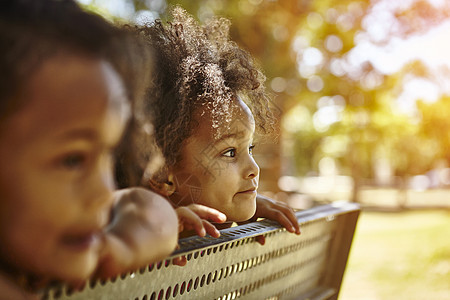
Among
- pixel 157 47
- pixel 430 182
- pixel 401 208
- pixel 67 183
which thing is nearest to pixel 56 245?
pixel 67 183

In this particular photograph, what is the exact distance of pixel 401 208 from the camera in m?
11.6

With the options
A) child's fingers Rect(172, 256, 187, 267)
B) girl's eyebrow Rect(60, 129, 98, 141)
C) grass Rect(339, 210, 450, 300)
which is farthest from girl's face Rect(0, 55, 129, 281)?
grass Rect(339, 210, 450, 300)

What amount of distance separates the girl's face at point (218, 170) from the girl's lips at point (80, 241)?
2.74 ft

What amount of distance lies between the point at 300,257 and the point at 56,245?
1163 millimetres

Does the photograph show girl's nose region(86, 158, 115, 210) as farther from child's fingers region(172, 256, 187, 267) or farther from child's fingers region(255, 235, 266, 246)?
child's fingers region(255, 235, 266, 246)

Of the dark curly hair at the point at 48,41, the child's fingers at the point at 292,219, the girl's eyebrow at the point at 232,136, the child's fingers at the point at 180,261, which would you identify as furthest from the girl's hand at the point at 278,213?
the dark curly hair at the point at 48,41

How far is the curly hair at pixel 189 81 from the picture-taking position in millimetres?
1507

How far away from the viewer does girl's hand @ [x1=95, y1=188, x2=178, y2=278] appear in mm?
760

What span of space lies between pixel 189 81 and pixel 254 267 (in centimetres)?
64

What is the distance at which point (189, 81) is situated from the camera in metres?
1.54

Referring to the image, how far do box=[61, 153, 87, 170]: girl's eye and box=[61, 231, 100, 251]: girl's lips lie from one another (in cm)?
11

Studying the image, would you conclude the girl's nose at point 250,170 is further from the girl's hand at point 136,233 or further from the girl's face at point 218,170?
the girl's hand at point 136,233

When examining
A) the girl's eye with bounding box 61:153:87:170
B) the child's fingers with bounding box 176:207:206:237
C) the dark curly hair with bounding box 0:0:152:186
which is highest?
the dark curly hair with bounding box 0:0:152:186

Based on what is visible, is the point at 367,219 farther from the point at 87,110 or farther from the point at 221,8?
the point at 87,110
